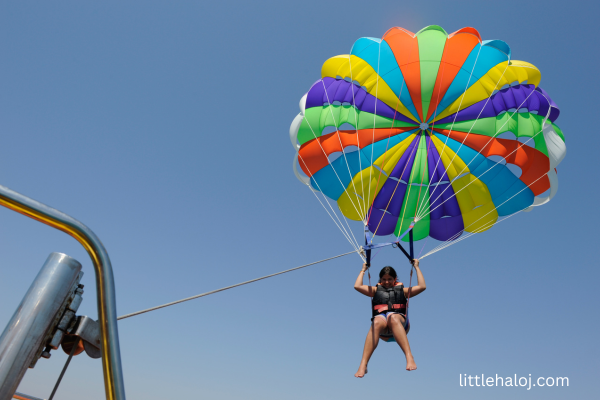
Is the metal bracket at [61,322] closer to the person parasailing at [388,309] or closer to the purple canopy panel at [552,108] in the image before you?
the person parasailing at [388,309]

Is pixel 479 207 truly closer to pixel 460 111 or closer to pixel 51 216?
pixel 460 111

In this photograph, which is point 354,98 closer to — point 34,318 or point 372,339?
point 372,339

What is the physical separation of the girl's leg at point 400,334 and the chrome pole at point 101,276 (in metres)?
4.18

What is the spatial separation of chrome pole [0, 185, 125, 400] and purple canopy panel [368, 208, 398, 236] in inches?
254

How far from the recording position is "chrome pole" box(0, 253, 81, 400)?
81cm

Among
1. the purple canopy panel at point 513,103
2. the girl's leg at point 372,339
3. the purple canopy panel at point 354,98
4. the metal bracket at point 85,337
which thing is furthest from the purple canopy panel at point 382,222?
the metal bracket at point 85,337

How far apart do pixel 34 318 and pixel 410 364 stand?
14.0 ft

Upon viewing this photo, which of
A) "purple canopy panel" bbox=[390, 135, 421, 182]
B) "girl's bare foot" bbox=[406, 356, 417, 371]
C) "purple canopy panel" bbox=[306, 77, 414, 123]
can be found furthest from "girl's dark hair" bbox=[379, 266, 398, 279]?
"purple canopy panel" bbox=[306, 77, 414, 123]

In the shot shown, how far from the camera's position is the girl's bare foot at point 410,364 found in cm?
447

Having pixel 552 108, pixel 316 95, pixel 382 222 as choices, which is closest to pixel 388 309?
pixel 382 222

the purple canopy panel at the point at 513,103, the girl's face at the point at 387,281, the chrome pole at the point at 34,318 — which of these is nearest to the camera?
the chrome pole at the point at 34,318

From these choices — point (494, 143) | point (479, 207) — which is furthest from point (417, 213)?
point (494, 143)

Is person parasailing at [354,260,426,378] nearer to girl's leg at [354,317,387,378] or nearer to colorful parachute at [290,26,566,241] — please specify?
girl's leg at [354,317,387,378]

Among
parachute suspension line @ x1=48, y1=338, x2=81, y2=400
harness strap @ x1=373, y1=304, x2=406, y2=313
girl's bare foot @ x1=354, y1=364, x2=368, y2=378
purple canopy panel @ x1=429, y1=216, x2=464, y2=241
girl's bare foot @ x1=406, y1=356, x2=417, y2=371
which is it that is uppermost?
purple canopy panel @ x1=429, y1=216, x2=464, y2=241
